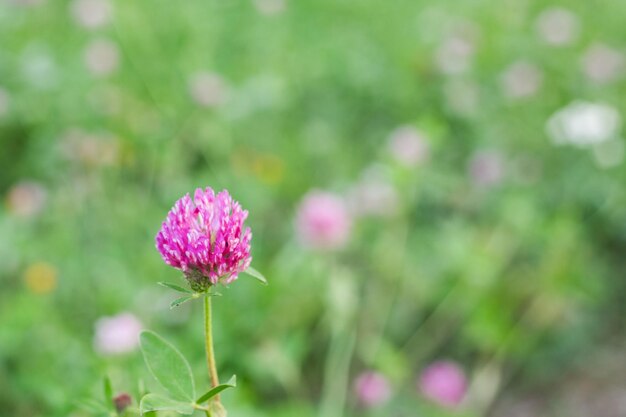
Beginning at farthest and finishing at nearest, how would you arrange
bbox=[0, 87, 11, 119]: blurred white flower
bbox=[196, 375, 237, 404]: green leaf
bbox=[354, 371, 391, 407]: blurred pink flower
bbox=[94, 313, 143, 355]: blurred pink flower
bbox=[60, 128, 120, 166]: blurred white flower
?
bbox=[0, 87, 11, 119]: blurred white flower, bbox=[60, 128, 120, 166]: blurred white flower, bbox=[354, 371, 391, 407]: blurred pink flower, bbox=[94, 313, 143, 355]: blurred pink flower, bbox=[196, 375, 237, 404]: green leaf

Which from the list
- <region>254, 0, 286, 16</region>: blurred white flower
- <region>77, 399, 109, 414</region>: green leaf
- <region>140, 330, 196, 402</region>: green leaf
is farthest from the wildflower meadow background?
<region>140, 330, 196, 402</region>: green leaf

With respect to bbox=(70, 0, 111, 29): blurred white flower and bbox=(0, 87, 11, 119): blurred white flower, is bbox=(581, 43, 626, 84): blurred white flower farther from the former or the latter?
bbox=(0, 87, 11, 119): blurred white flower

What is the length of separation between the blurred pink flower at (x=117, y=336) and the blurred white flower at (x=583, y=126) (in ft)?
4.15

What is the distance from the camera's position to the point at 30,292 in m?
1.66

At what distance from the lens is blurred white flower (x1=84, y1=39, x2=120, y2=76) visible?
7.95 ft

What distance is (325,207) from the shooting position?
1769mm

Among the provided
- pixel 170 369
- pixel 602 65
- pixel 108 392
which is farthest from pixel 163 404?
pixel 602 65

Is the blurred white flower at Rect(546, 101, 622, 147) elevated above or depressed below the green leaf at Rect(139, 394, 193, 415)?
above

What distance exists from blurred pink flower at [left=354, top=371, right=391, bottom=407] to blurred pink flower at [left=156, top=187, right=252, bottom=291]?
1.01m

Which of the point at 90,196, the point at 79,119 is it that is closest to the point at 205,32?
the point at 79,119

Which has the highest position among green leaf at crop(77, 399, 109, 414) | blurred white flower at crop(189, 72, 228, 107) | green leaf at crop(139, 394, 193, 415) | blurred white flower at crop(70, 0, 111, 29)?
blurred white flower at crop(70, 0, 111, 29)

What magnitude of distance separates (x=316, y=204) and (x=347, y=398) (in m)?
0.42

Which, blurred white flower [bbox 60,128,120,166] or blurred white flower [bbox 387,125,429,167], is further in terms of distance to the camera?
blurred white flower [bbox 60,128,120,166]

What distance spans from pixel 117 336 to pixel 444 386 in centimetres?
70
